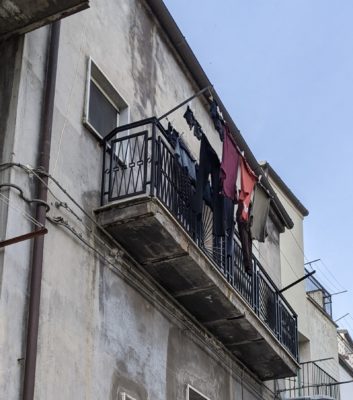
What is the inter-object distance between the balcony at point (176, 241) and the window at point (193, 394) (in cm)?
115

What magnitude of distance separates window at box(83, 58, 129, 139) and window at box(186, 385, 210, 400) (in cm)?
370

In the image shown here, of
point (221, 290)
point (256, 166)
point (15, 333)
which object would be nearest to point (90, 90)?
point (221, 290)

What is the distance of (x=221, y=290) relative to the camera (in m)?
11.9

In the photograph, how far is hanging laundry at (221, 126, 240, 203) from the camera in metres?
11.8

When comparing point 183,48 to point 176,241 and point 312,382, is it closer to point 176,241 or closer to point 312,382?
point 176,241

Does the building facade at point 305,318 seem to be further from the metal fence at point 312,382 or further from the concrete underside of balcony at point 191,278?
the concrete underside of balcony at point 191,278

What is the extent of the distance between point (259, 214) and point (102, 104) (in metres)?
3.46

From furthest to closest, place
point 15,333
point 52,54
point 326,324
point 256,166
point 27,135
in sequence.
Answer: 1. point 326,324
2. point 256,166
3. point 52,54
4. point 27,135
5. point 15,333

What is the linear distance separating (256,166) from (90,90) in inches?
277

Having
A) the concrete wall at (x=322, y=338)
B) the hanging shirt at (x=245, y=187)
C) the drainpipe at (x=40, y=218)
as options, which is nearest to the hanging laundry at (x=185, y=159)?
the hanging shirt at (x=245, y=187)

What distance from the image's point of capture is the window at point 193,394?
38.7 feet

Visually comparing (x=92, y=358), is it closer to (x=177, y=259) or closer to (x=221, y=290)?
(x=177, y=259)

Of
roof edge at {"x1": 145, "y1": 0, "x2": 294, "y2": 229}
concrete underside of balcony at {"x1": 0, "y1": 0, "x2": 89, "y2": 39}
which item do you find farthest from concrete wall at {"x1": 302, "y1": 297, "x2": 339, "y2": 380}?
concrete underside of balcony at {"x1": 0, "y1": 0, "x2": 89, "y2": 39}

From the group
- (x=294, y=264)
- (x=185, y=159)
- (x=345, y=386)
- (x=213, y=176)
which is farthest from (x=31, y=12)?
(x=345, y=386)
